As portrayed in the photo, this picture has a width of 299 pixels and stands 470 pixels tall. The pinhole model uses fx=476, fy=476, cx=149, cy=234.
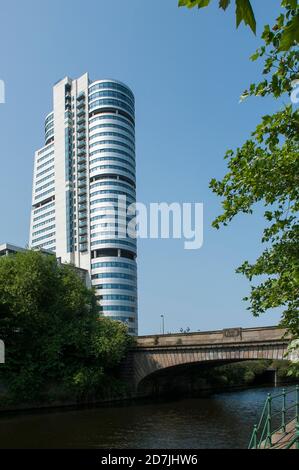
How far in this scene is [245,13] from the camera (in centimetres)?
332

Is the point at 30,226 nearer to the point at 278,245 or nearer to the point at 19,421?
the point at 19,421

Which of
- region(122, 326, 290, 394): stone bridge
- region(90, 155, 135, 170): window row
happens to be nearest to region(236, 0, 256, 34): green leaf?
region(122, 326, 290, 394): stone bridge

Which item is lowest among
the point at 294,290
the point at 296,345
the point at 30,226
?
the point at 296,345

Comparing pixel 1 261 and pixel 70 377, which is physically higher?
pixel 1 261

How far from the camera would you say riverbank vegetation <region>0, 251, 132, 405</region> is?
140ft

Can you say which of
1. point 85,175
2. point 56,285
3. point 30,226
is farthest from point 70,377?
point 30,226

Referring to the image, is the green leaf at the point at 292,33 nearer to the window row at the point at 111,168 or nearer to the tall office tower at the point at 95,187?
the tall office tower at the point at 95,187

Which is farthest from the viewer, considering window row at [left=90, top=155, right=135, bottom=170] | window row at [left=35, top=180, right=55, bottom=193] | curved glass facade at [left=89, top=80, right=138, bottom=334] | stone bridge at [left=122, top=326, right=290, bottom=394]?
window row at [left=35, top=180, right=55, bottom=193]

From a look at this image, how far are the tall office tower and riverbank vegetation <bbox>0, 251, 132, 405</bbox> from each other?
309ft

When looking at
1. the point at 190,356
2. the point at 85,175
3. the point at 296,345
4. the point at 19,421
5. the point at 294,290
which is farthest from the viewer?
the point at 85,175

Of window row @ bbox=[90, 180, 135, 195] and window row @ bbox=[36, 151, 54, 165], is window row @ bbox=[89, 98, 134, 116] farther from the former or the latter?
window row @ bbox=[90, 180, 135, 195]

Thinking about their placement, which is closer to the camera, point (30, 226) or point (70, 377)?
point (70, 377)

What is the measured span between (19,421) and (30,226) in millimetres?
153233

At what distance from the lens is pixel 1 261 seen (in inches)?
1826
